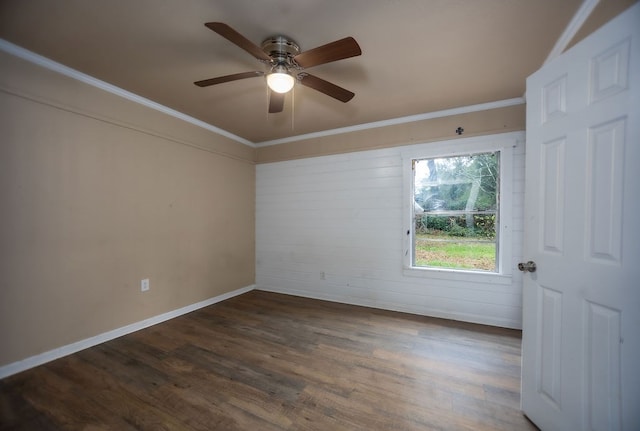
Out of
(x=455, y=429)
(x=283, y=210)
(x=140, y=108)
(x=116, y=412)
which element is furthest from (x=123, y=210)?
(x=455, y=429)

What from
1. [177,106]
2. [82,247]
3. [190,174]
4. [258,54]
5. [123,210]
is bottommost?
[82,247]

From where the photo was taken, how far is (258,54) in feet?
5.44

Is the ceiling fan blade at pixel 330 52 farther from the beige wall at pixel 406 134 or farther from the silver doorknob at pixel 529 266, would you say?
the beige wall at pixel 406 134

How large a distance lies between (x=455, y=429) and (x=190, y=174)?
370 centimetres

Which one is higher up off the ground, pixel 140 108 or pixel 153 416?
pixel 140 108

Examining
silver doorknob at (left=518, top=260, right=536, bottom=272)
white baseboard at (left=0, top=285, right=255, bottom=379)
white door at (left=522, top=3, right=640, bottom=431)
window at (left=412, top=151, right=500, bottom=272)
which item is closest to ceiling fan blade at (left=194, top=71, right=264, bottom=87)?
white door at (left=522, top=3, right=640, bottom=431)

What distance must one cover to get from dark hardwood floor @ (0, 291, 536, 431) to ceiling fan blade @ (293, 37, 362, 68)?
7.50 ft

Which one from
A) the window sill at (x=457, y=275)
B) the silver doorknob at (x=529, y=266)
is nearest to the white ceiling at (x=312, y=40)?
the silver doorknob at (x=529, y=266)

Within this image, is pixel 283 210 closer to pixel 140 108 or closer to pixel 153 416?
pixel 140 108

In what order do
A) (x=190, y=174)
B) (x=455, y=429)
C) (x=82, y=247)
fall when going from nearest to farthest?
(x=455, y=429) → (x=82, y=247) → (x=190, y=174)

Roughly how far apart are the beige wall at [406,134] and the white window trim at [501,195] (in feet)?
0.32

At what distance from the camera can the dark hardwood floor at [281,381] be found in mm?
1542

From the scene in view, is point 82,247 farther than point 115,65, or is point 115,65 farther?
point 82,247

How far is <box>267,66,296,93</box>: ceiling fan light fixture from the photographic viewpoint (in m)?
1.81
